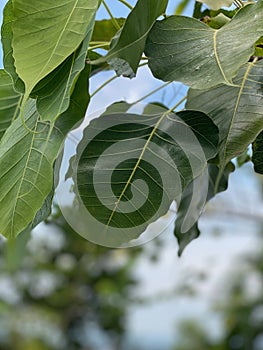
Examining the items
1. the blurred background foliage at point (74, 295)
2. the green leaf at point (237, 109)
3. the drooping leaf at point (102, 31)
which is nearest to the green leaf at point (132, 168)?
the green leaf at point (237, 109)

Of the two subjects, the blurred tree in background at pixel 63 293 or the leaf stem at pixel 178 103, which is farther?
the blurred tree in background at pixel 63 293

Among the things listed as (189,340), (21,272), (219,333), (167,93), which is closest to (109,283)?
(21,272)

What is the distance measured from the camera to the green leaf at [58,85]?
23 cm

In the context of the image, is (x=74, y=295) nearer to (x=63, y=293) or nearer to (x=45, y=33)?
(x=63, y=293)

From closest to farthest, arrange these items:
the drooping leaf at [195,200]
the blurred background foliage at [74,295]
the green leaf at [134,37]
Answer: the green leaf at [134,37] → the drooping leaf at [195,200] → the blurred background foliage at [74,295]

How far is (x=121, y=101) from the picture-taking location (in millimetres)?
334

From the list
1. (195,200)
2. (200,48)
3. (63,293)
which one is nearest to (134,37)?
(200,48)

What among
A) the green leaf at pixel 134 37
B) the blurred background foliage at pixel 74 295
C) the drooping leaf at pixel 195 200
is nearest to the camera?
the green leaf at pixel 134 37

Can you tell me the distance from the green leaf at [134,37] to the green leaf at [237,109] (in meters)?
0.05

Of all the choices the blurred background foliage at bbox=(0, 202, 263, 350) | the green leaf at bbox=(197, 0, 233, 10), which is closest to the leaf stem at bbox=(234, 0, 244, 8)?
the green leaf at bbox=(197, 0, 233, 10)

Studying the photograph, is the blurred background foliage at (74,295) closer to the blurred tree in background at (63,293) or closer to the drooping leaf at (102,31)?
the blurred tree in background at (63,293)

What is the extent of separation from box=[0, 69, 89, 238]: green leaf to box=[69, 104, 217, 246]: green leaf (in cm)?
3

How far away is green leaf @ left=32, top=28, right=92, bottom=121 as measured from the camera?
0.75 feet

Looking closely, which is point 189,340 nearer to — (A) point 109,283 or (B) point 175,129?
(A) point 109,283
